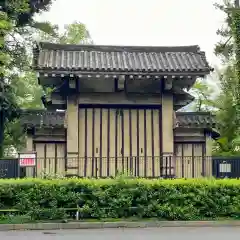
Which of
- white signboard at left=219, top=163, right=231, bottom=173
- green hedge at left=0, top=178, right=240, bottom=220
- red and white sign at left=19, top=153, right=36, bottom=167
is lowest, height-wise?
green hedge at left=0, top=178, right=240, bottom=220

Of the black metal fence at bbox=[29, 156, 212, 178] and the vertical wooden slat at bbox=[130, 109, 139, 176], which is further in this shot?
the vertical wooden slat at bbox=[130, 109, 139, 176]

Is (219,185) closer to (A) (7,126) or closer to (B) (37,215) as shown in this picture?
(B) (37,215)

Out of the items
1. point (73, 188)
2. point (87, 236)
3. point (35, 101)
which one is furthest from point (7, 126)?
point (87, 236)

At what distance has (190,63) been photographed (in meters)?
21.2

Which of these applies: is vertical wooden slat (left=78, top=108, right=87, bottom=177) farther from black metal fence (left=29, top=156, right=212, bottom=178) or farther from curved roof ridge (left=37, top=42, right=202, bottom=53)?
curved roof ridge (left=37, top=42, right=202, bottom=53)

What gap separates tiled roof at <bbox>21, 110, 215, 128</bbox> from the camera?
22594mm

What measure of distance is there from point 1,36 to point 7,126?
12.8 metres

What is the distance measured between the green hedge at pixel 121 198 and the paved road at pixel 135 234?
1504mm

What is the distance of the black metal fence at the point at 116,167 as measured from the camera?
67.8 ft

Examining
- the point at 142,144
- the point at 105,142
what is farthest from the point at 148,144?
the point at 105,142

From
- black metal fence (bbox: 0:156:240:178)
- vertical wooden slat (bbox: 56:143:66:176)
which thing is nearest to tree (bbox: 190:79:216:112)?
black metal fence (bbox: 0:156:240:178)

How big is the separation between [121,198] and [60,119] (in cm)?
916

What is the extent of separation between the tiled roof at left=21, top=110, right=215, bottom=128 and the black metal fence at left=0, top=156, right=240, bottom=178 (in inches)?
65.9

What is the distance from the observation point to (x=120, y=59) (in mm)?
21672
